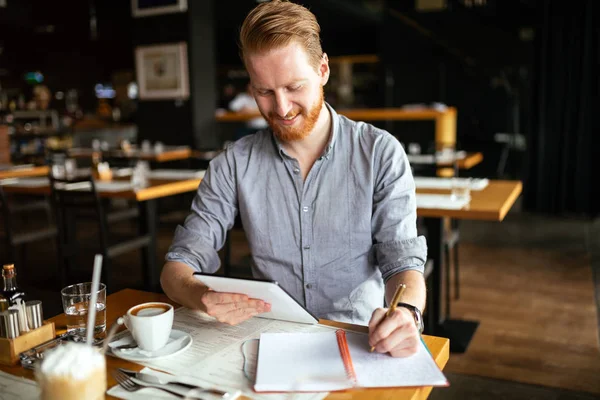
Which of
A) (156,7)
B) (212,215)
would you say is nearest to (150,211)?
(212,215)

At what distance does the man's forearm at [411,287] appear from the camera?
1188 millimetres

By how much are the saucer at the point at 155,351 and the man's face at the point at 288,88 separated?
0.64 meters

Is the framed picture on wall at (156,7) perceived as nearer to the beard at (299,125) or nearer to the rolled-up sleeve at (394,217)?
the beard at (299,125)

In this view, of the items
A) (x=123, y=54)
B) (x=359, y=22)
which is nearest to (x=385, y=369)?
(x=359, y=22)

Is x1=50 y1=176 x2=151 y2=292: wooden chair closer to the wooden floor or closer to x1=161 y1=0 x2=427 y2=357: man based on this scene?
x1=161 y1=0 x2=427 y2=357: man

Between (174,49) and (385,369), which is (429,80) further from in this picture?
(385,369)

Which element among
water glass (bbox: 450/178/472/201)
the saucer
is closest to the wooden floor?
water glass (bbox: 450/178/472/201)

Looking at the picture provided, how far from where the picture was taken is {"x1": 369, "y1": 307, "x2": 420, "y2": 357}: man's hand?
94cm

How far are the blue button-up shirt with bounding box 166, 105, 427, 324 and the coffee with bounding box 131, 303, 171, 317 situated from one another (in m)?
0.32

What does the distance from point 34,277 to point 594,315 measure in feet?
13.5

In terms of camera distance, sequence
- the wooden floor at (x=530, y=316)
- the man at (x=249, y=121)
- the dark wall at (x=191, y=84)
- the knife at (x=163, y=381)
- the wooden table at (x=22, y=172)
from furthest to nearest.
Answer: the man at (x=249, y=121), the dark wall at (x=191, y=84), the wooden table at (x=22, y=172), the wooden floor at (x=530, y=316), the knife at (x=163, y=381)

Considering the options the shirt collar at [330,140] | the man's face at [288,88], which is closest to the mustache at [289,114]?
the man's face at [288,88]

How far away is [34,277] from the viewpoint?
13.9 feet

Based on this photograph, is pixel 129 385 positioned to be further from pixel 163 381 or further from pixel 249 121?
pixel 249 121
